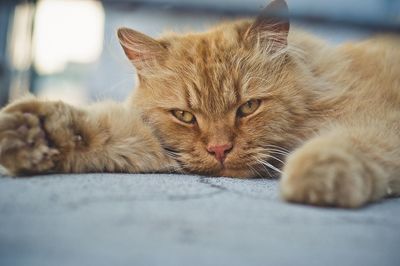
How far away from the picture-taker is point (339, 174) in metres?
1.00

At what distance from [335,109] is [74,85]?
362cm

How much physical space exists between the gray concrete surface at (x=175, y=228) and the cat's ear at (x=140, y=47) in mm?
867

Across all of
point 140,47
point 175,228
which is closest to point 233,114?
point 140,47

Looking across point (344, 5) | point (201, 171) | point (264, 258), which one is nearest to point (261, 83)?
point (201, 171)

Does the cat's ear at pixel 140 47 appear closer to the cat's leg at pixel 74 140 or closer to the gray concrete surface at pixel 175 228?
the cat's leg at pixel 74 140

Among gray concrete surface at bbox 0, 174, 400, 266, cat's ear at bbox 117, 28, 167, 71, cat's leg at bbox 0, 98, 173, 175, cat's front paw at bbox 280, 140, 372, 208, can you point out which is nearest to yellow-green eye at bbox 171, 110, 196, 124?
cat's leg at bbox 0, 98, 173, 175

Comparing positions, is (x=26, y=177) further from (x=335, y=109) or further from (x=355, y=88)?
(x=355, y=88)

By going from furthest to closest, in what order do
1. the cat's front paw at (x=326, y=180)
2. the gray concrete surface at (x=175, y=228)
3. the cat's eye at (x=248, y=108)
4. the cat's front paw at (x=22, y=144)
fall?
the cat's eye at (x=248, y=108) < the cat's front paw at (x=22, y=144) < the cat's front paw at (x=326, y=180) < the gray concrete surface at (x=175, y=228)

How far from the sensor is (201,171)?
1.62 m

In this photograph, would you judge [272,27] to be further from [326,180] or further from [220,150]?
[326,180]

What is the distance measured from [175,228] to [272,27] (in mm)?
1219

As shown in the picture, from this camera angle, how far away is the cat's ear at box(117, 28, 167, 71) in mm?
1853

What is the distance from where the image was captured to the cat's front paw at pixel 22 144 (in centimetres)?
117

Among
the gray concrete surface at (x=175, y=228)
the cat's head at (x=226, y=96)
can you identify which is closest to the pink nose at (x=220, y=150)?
the cat's head at (x=226, y=96)
